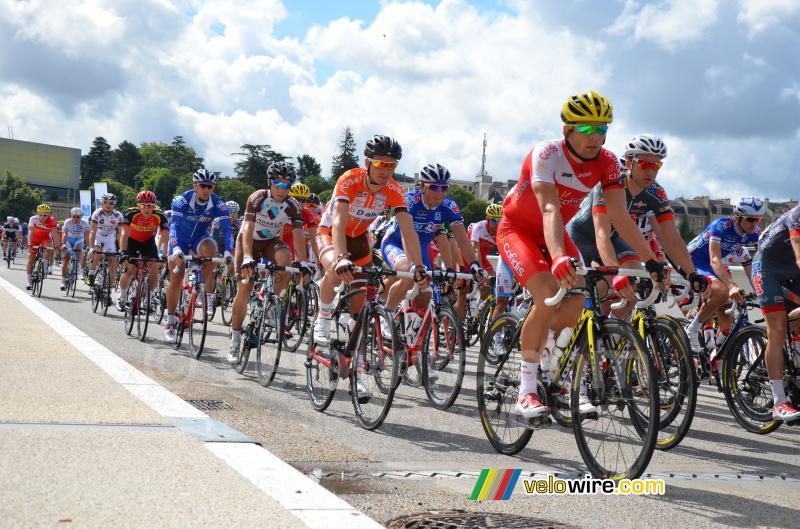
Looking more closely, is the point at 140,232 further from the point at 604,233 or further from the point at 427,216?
the point at 604,233

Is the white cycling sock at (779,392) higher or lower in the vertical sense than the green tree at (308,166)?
lower

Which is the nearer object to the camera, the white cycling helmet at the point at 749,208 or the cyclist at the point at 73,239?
the white cycling helmet at the point at 749,208

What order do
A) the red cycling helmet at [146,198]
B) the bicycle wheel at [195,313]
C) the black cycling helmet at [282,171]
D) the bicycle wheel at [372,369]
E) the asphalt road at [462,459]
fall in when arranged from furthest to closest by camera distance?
1. the red cycling helmet at [146,198]
2. the bicycle wheel at [195,313]
3. the black cycling helmet at [282,171]
4. the bicycle wheel at [372,369]
5. the asphalt road at [462,459]

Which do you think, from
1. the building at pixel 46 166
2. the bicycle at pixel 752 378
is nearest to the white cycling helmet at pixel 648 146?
the bicycle at pixel 752 378

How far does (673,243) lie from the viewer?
7.10m

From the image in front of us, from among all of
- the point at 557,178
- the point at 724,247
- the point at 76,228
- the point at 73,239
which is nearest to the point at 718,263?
the point at 724,247

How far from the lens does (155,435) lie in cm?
489

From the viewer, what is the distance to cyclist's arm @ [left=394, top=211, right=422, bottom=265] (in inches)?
284

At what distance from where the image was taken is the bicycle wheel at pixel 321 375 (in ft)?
22.6

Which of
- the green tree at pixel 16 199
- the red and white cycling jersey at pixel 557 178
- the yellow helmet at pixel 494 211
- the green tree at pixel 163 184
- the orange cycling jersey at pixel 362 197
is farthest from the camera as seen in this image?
the green tree at pixel 163 184

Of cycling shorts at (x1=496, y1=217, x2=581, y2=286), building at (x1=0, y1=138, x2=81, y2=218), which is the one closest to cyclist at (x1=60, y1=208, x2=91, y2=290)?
cycling shorts at (x1=496, y1=217, x2=581, y2=286)

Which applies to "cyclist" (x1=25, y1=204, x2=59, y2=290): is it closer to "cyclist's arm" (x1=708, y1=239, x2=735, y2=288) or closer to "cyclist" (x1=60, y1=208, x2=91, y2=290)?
"cyclist" (x1=60, y1=208, x2=91, y2=290)

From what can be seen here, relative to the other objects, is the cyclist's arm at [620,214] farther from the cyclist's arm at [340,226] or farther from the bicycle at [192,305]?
the bicycle at [192,305]

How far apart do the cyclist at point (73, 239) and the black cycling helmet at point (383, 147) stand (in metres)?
14.7
